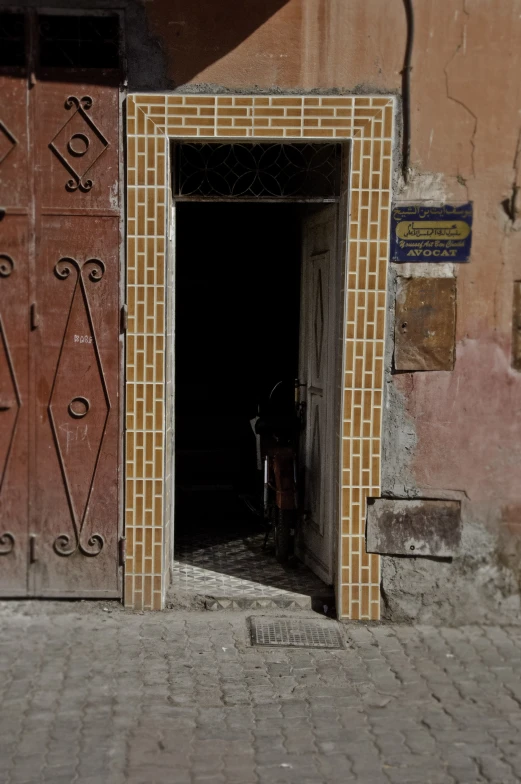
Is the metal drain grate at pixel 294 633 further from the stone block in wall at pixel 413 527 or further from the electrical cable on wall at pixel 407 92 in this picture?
the electrical cable on wall at pixel 407 92

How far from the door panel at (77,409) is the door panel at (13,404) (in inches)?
→ 3.5

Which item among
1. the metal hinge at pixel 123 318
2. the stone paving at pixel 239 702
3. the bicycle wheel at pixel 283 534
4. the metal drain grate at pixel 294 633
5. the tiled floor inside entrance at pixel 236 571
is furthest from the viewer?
the bicycle wheel at pixel 283 534

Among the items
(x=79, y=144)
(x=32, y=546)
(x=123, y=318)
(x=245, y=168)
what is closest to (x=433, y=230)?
(x=245, y=168)

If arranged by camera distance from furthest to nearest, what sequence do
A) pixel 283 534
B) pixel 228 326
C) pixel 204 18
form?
1. pixel 228 326
2. pixel 283 534
3. pixel 204 18

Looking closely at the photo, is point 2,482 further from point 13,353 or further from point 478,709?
point 478,709

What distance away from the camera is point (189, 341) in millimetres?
10367

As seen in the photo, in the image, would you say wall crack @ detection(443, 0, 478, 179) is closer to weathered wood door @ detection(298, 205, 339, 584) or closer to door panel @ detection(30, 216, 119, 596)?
weathered wood door @ detection(298, 205, 339, 584)

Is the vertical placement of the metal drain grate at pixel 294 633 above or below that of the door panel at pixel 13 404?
below

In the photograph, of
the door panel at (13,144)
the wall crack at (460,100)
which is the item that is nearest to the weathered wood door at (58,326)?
the door panel at (13,144)

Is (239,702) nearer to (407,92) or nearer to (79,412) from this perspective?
(79,412)

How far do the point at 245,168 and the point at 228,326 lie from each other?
4231 mm

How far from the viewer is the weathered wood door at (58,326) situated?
5883 millimetres

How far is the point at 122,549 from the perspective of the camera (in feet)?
19.9

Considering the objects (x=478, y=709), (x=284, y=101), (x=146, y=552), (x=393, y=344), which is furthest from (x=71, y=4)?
(x=478, y=709)
